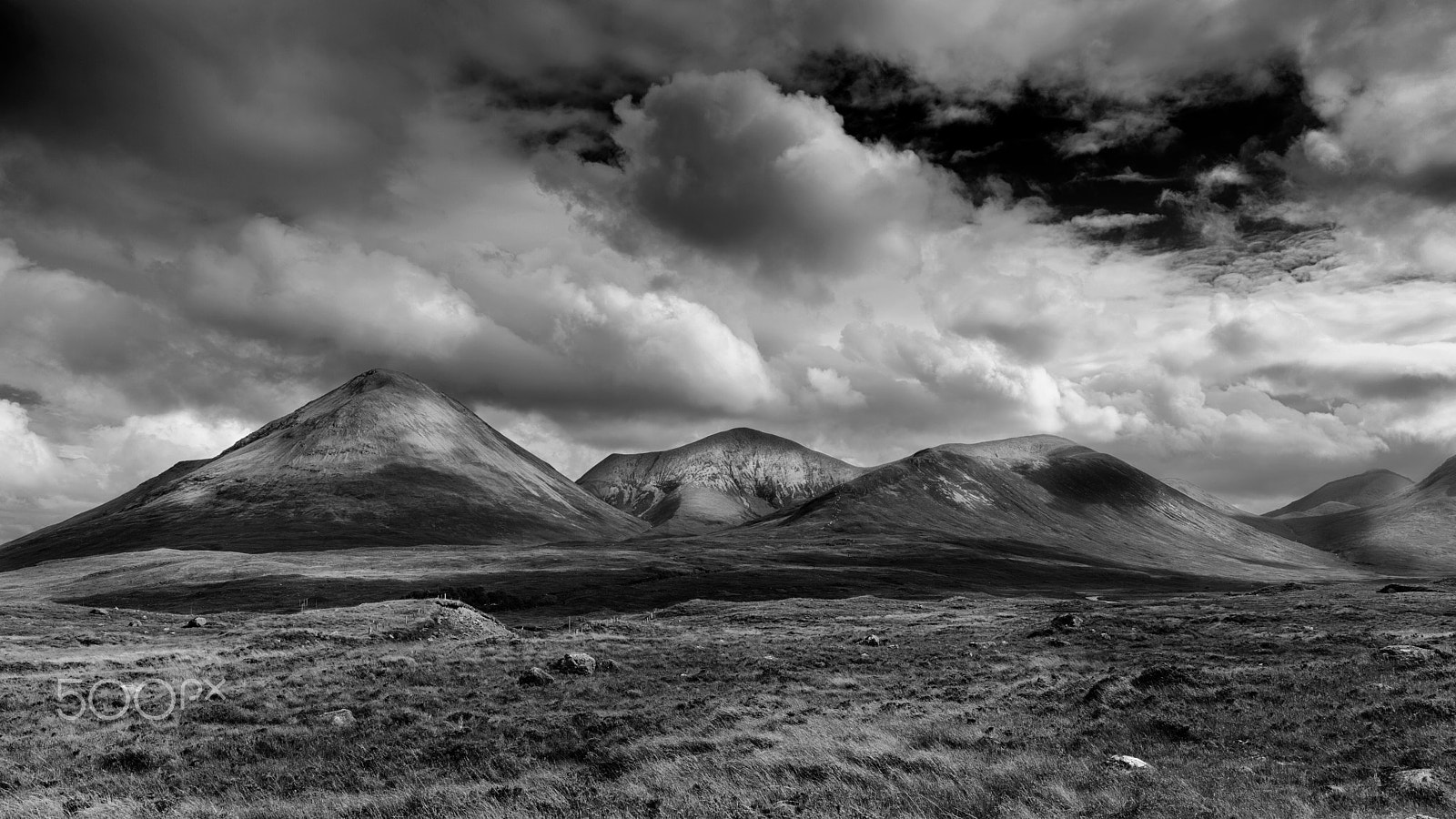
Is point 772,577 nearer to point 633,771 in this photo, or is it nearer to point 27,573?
point 633,771

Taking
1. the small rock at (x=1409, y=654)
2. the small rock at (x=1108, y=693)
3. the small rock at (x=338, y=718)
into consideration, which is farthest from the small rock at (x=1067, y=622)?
the small rock at (x=338, y=718)

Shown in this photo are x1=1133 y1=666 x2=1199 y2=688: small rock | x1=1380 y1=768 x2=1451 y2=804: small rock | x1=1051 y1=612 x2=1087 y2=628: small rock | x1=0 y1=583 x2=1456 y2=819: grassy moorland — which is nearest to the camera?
x1=1380 y1=768 x2=1451 y2=804: small rock

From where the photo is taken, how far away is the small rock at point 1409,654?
2816 cm

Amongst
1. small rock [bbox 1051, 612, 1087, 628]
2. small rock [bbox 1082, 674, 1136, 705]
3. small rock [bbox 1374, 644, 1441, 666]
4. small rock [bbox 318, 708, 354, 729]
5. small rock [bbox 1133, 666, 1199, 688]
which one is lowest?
small rock [bbox 318, 708, 354, 729]

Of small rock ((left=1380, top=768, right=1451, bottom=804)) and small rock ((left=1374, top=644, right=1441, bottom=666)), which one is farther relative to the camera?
small rock ((left=1374, top=644, right=1441, bottom=666))

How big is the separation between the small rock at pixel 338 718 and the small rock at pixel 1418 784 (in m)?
28.9

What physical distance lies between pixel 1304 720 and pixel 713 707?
18.1m

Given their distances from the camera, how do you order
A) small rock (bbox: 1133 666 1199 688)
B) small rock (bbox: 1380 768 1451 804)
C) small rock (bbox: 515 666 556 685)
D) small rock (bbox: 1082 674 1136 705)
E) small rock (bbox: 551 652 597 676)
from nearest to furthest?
small rock (bbox: 1380 768 1451 804)
small rock (bbox: 1082 674 1136 705)
small rock (bbox: 1133 666 1199 688)
small rock (bbox: 515 666 556 685)
small rock (bbox: 551 652 597 676)

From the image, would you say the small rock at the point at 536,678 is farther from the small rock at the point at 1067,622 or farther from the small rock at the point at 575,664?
the small rock at the point at 1067,622

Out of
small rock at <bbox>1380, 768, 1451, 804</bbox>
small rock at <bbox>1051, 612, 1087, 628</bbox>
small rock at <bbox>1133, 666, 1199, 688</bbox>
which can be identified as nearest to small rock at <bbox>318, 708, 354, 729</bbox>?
small rock at <bbox>1133, 666, 1199, 688</bbox>

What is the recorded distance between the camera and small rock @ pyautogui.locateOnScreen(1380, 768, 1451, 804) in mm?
15188

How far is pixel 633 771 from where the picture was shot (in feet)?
63.1

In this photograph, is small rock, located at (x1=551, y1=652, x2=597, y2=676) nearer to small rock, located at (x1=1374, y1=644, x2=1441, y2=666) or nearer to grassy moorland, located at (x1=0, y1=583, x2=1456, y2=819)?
grassy moorland, located at (x1=0, y1=583, x2=1456, y2=819)

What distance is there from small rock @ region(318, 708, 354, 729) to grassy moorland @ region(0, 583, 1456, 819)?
30cm
